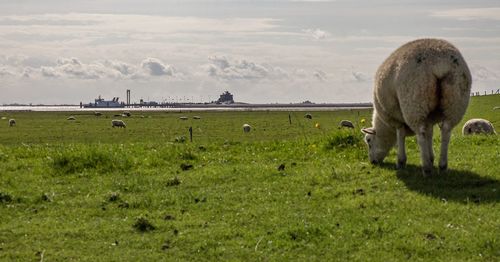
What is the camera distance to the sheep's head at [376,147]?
16688 mm

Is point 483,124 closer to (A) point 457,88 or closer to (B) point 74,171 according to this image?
(A) point 457,88

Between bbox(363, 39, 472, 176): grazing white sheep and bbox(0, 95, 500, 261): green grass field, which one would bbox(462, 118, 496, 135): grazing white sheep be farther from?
bbox(363, 39, 472, 176): grazing white sheep

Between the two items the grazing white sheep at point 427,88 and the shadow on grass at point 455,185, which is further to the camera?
the grazing white sheep at point 427,88

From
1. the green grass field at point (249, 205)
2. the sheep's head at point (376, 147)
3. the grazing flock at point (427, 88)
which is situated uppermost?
the grazing flock at point (427, 88)

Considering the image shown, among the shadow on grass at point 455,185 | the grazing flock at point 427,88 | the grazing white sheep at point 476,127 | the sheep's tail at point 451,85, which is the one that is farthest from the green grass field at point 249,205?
the grazing white sheep at point 476,127

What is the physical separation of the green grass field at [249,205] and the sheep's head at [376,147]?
1.48 feet

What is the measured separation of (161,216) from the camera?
40.9ft

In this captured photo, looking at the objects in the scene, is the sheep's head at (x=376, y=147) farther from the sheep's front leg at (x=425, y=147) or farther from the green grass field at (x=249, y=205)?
the sheep's front leg at (x=425, y=147)

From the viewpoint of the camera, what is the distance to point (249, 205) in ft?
42.9

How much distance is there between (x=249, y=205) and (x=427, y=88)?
4.46 meters

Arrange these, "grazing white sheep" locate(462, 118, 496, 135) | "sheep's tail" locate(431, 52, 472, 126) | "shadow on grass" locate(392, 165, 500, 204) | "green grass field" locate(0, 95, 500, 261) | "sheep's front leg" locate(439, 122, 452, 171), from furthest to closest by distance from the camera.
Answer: "grazing white sheep" locate(462, 118, 496, 135)
"sheep's front leg" locate(439, 122, 452, 171)
"sheep's tail" locate(431, 52, 472, 126)
"shadow on grass" locate(392, 165, 500, 204)
"green grass field" locate(0, 95, 500, 261)

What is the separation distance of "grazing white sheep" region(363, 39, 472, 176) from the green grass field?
1.10m

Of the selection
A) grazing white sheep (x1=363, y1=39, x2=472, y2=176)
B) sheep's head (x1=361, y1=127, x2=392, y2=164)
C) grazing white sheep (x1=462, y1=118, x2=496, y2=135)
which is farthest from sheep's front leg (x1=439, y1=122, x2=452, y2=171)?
grazing white sheep (x1=462, y1=118, x2=496, y2=135)

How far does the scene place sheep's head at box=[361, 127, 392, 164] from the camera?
54.7 ft
